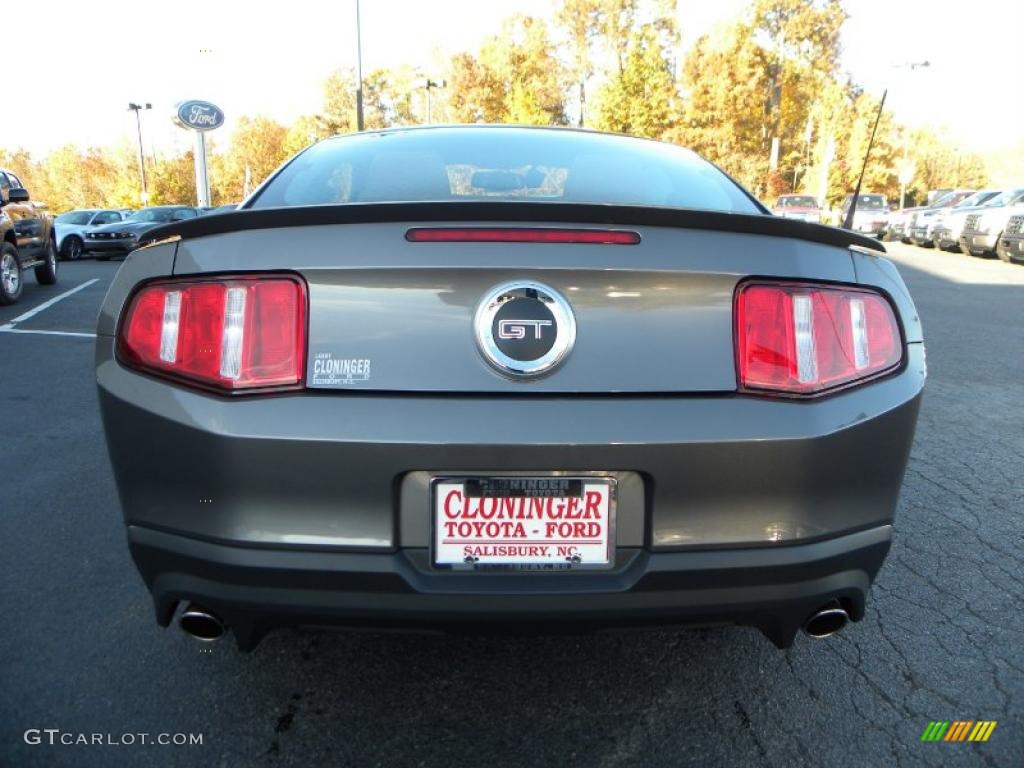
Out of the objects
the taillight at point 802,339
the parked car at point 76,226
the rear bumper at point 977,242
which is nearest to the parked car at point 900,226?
the rear bumper at point 977,242

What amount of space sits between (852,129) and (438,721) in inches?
1729

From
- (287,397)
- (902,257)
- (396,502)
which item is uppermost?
(287,397)

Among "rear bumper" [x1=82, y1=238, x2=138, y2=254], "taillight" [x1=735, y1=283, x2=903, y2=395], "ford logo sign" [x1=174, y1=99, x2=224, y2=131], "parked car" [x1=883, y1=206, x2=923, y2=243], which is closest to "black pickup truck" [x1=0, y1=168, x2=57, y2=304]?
"rear bumper" [x1=82, y1=238, x2=138, y2=254]

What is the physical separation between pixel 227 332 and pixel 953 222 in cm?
2163

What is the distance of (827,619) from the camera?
5.88 ft

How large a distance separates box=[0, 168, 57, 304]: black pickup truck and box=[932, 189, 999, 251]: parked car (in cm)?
1948

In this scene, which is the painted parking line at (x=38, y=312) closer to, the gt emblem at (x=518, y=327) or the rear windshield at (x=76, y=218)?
the gt emblem at (x=518, y=327)

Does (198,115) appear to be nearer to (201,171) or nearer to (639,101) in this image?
(201,171)

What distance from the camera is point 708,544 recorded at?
1636 mm

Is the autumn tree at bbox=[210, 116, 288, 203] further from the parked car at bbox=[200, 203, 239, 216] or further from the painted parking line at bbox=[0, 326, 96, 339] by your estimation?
the parked car at bbox=[200, 203, 239, 216]

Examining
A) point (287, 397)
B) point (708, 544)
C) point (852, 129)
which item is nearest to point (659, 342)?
point (708, 544)

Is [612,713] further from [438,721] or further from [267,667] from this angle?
[267,667]

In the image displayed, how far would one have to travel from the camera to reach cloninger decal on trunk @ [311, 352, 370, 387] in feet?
5.21

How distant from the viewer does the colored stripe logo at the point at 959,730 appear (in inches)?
76.9
